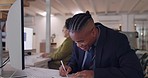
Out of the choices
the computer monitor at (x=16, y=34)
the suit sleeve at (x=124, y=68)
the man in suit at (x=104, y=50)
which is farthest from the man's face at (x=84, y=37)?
the computer monitor at (x=16, y=34)

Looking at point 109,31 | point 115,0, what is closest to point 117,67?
point 109,31

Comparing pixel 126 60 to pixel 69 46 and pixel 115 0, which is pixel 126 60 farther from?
pixel 115 0

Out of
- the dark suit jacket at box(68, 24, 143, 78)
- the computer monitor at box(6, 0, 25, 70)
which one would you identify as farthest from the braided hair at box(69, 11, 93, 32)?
the computer monitor at box(6, 0, 25, 70)

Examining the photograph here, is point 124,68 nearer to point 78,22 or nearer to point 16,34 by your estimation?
point 78,22

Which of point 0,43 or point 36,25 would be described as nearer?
point 0,43

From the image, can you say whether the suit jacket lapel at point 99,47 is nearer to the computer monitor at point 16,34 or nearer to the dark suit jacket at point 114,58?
the dark suit jacket at point 114,58

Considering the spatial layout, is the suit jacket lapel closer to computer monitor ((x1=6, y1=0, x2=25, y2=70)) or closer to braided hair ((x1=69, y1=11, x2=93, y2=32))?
braided hair ((x1=69, y1=11, x2=93, y2=32))

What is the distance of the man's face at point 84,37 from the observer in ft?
2.89

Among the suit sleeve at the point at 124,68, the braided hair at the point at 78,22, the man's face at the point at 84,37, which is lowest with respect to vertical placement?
the suit sleeve at the point at 124,68

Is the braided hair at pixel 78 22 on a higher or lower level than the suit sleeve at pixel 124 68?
higher

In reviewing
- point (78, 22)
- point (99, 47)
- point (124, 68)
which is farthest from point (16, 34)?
point (124, 68)

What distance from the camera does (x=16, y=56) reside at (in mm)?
961

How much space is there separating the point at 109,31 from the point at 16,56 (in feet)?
1.73

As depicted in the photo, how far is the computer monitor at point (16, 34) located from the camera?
3.10 ft
